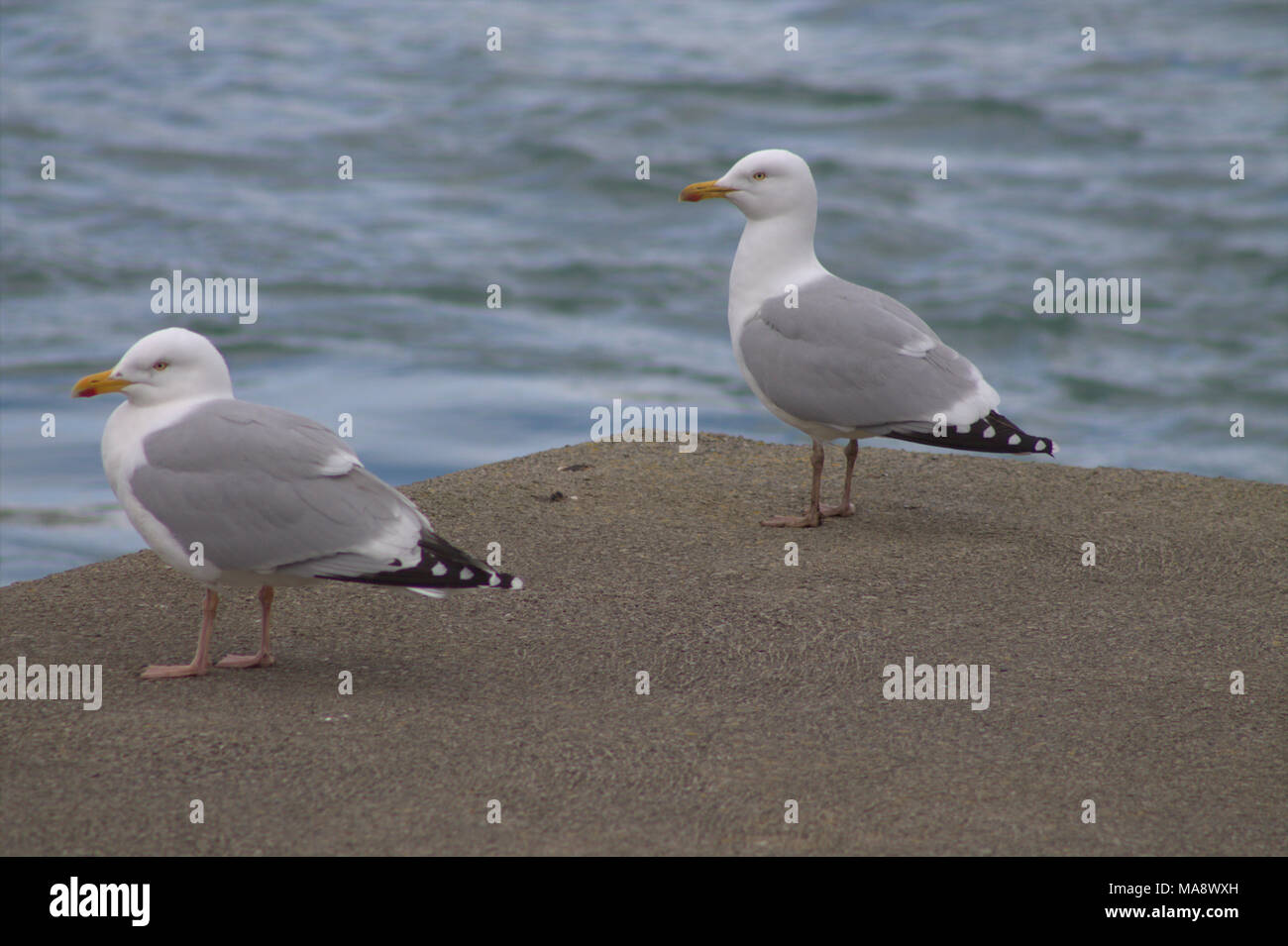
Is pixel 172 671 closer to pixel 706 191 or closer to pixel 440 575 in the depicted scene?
pixel 440 575

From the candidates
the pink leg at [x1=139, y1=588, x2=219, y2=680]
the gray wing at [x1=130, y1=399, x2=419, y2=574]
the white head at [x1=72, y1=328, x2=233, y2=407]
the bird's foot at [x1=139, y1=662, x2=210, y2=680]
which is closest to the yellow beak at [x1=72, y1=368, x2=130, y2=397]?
the white head at [x1=72, y1=328, x2=233, y2=407]

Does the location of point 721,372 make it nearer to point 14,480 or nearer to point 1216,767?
point 14,480

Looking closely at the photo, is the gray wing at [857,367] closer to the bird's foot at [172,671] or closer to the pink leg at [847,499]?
the pink leg at [847,499]

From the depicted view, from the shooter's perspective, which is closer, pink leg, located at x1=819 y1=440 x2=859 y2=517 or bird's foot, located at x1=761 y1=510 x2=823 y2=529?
bird's foot, located at x1=761 y1=510 x2=823 y2=529

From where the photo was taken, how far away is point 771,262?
6.20 metres

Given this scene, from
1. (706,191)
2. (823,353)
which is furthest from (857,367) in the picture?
(706,191)

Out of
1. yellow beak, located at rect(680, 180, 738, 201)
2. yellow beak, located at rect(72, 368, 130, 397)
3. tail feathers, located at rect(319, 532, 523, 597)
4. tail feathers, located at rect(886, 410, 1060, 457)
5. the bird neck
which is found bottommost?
tail feathers, located at rect(319, 532, 523, 597)

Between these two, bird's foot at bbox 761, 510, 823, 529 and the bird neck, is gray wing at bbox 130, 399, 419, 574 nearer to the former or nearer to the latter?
bird's foot at bbox 761, 510, 823, 529

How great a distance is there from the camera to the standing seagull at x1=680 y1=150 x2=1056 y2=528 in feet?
18.6

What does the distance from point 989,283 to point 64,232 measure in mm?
9431

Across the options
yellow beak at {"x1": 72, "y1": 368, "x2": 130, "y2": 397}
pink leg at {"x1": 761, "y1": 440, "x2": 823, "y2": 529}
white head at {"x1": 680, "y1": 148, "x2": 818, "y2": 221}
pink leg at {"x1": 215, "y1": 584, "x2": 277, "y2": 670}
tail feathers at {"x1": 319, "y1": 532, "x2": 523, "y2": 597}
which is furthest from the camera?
white head at {"x1": 680, "y1": 148, "x2": 818, "y2": 221}

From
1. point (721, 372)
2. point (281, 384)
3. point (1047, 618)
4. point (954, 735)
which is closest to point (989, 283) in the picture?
point (721, 372)

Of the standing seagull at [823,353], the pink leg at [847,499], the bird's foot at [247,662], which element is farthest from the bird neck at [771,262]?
the bird's foot at [247,662]

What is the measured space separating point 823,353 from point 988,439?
73 cm
